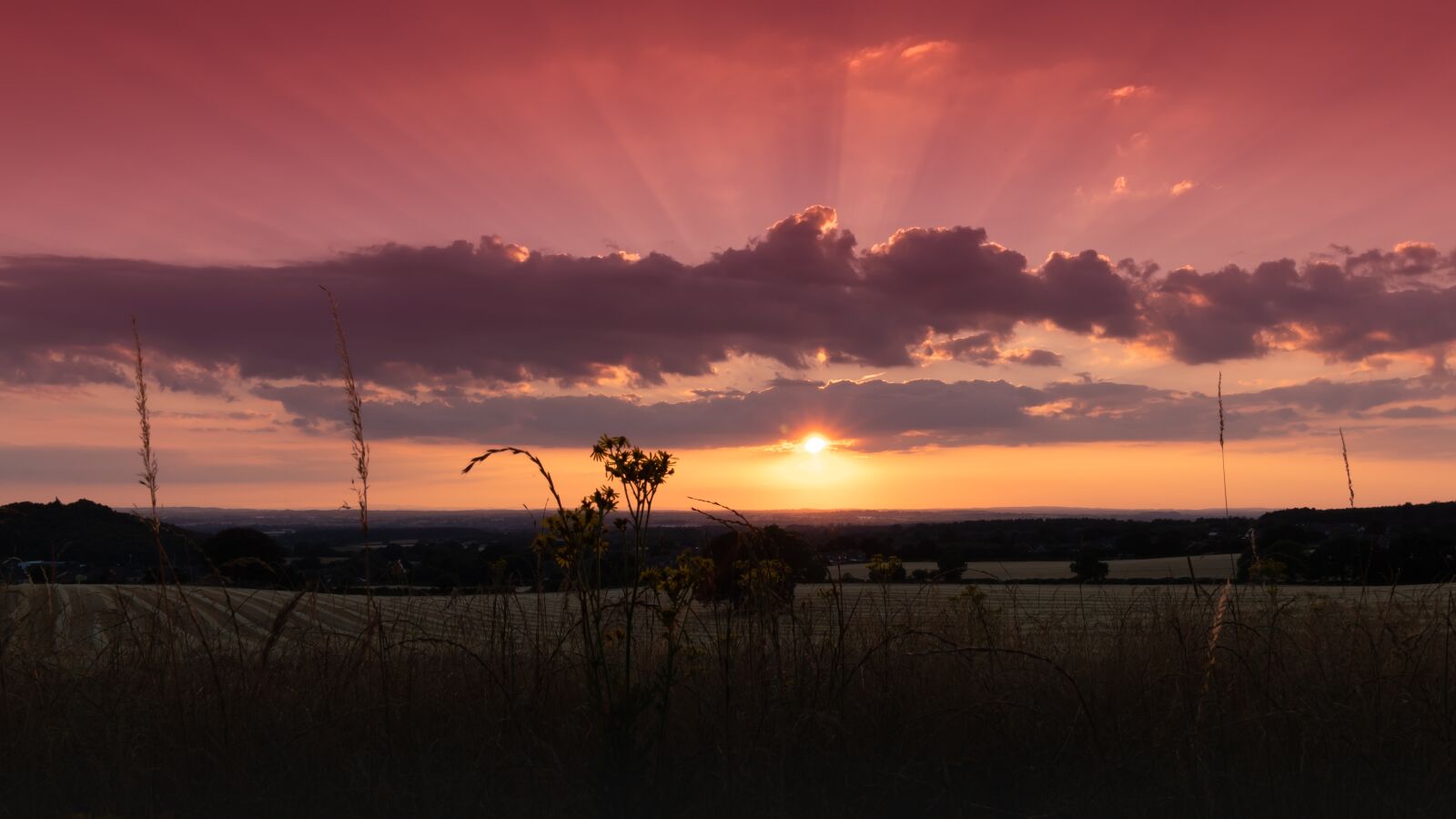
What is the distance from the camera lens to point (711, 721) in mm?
5113

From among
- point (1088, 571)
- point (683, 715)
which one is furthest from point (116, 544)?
point (1088, 571)

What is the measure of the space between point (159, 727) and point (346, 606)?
6.94 ft

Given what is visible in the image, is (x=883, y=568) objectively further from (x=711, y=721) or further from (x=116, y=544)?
(x=116, y=544)

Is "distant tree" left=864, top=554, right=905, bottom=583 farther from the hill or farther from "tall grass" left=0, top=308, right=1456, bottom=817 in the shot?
the hill

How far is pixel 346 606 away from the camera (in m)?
7.20

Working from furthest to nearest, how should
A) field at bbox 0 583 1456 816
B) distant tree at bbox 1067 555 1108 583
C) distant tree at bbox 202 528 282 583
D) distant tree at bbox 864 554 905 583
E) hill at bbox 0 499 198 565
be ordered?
distant tree at bbox 1067 555 1108 583 → distant tree at bbox 864 554 905 583 → hill at bbox 0 499 198 565 → distant tree at bbox 202 528 282 583 → field at bbox 0 583 1456 816

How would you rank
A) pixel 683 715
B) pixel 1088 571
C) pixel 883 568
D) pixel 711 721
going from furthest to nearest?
pixel 1088 571 → pixel 883 568 → pixel 683 715 → pixel 711 721

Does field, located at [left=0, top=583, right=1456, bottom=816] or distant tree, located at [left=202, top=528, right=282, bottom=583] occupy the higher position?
distant tree, located at [left=202, top=528, right=282, bottom=583]

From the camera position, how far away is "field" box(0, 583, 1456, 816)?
452 centimetres

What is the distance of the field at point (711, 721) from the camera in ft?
14.8

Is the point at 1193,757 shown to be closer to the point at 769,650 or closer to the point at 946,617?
the point at 769,650

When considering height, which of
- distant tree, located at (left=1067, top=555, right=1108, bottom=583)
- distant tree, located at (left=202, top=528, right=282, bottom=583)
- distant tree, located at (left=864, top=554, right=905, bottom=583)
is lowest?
distant tree, located at (left=1067, top=555, right=1108, bottom=583)

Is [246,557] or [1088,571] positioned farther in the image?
[1088,571]

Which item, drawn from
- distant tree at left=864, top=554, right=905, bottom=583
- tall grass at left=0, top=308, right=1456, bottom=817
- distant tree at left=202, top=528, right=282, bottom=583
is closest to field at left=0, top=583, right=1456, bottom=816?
tall grass at left=0, top=308, right=1456, bottom=817
